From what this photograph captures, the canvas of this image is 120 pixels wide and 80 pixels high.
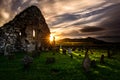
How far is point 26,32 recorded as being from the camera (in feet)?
117

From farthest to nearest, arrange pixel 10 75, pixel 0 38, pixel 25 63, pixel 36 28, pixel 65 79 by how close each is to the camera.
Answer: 1. pixel 36 28
2. pixel 0 38
3. pixel 25 63
4. pixel 10 75
5. pixel 65 79

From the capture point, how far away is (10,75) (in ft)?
40.5

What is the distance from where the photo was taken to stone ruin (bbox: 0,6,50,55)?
3128 cm

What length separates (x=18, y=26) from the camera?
3434cm

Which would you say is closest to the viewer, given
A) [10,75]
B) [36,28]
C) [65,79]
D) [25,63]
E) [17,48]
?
[65,79]

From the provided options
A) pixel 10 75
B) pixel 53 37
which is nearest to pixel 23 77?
pixel 10 75

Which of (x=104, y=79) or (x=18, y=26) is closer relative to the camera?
(x=104, y=79)

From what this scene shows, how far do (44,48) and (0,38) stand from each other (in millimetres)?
12576

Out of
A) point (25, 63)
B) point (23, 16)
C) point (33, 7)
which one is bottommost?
point (25, 63)

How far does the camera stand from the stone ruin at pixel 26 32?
103 ft

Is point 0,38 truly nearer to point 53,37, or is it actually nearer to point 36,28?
point 36,28

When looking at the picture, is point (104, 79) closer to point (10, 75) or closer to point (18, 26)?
point (10, 75)

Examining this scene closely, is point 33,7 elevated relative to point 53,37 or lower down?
elevated

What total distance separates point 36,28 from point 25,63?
24973 mm
